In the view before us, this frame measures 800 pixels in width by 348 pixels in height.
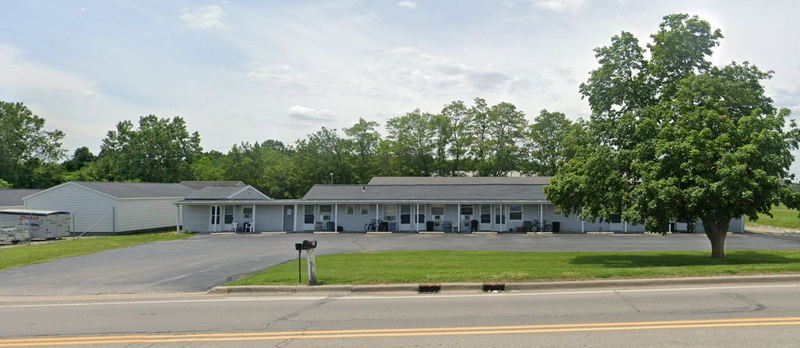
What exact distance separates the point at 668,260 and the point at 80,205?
135ft

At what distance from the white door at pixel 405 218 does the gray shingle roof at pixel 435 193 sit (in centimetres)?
97

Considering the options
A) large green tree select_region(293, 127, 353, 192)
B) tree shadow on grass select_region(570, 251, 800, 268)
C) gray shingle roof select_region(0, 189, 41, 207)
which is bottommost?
tree shadow on grass select_region(570, 251, 800, 268)

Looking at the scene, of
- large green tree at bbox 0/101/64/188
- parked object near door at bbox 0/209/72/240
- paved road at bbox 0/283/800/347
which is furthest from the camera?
large green tree at bbox 0/101/64/188

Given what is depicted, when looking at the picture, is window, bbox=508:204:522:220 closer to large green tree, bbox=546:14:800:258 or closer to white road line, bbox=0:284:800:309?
large green tree, bbox=546:14:800:258

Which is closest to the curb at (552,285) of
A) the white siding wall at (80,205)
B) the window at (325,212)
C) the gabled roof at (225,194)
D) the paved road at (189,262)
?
the paved road at (189,262)

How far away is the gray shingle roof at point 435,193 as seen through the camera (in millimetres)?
39438

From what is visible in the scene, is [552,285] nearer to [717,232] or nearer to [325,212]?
[717,232]

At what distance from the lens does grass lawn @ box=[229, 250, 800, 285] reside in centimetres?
1248

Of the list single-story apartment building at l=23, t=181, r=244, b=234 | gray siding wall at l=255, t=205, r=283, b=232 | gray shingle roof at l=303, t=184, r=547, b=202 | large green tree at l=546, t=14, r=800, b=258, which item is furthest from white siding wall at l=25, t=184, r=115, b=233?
large green tree at l=546, t=14, r=800, b=258

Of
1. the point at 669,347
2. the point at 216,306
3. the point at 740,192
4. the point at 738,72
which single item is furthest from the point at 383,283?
the point at 738,72

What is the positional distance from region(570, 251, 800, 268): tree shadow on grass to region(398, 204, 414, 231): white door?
20.5 meters

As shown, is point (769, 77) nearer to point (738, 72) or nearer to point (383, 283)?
point (738, 72)

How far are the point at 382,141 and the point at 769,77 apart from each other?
49.5 meters

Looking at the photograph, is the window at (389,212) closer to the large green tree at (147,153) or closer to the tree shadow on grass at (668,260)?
the tree shadow on grass at (668,260)
